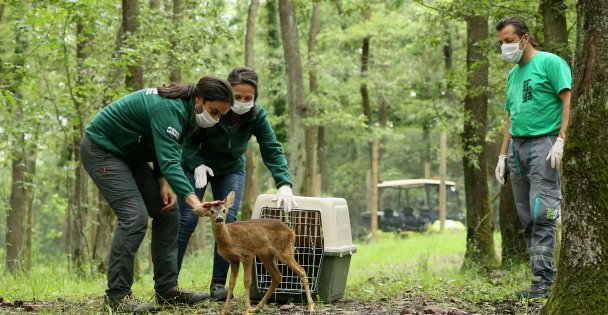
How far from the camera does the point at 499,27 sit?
577cm

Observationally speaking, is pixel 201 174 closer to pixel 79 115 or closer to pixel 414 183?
pixel 79 115

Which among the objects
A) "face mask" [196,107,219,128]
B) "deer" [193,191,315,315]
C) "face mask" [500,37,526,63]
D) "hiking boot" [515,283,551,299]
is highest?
"face mask" [500,37,526,63]

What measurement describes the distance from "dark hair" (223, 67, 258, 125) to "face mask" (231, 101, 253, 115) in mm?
91

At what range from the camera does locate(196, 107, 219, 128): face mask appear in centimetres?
516

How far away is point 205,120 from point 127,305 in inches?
61.5

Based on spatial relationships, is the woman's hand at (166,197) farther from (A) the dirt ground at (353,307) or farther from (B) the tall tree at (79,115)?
(B) the tall tree at (79,115)

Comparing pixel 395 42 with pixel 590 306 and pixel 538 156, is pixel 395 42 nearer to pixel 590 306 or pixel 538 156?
pixel 538 156

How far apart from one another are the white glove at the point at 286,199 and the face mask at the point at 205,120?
0.86 metres

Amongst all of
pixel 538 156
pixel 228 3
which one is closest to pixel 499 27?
pixel 538 156

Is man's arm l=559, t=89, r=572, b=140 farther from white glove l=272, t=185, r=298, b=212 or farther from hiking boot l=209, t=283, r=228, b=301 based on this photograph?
hiking boot l=209, t=283, r=228, b=301

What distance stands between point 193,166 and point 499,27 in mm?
2958

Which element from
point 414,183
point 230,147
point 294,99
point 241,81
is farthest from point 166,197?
point 414,183

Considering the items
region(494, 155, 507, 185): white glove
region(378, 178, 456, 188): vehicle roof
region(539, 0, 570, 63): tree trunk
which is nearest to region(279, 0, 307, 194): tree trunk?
region(539, 0, 570, 63): tree trunk

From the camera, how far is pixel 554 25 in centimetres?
680
